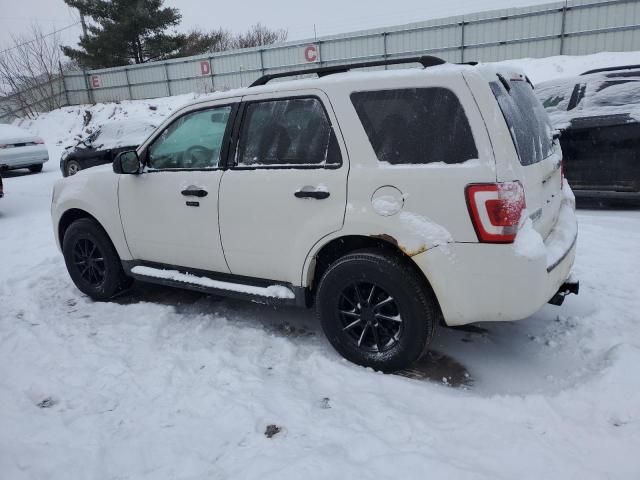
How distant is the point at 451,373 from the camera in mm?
3145

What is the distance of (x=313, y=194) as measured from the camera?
10.1 ft

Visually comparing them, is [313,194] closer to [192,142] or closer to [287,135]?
[287,135]

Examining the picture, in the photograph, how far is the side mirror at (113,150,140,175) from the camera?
3.99 meters

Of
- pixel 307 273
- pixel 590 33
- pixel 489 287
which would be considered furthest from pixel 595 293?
pixel 590 33

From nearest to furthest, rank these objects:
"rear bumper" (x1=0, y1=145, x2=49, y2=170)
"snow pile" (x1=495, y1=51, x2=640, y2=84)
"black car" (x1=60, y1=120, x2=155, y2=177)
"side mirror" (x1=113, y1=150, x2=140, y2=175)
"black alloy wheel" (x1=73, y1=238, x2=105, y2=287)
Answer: "side mirror" (x1=113, y1=150, x2=140, y2=175)
"black alloy wheel" (x1=73, y1=238, x2=105, y2=287)
"black car" (x1=60, y1=120, x2=155, y2=177)
"rear bumper" (x1=0, y1=145, x2=49, y2=170)
"snow pile" (x1=495, y1=51, x2=640, y2=84)

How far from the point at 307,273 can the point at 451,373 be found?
3.75 feet

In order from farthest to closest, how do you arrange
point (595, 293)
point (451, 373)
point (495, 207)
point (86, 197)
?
point (86, 197), point (595, 293), point (451, 373), point (495, 207)

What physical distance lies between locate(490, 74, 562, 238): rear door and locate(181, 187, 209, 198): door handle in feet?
6.79

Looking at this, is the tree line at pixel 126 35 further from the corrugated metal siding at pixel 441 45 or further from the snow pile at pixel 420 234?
the snow pile at pixel 420 234

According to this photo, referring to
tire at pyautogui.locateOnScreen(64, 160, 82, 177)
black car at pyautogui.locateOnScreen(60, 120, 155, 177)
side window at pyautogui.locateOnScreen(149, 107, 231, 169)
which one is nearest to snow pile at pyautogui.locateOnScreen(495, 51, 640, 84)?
black car at pyautogui.locateOnScreen(60, 120, 155, 177)

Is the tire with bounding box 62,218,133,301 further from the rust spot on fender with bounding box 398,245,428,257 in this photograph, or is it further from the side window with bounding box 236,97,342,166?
the rust spot on fender with bounding box 398,245,428,257

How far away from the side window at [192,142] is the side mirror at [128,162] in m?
0.12

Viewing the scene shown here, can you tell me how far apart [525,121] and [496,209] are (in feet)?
2.55

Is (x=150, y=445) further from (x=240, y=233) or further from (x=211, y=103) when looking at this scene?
(x=211, y=103)
